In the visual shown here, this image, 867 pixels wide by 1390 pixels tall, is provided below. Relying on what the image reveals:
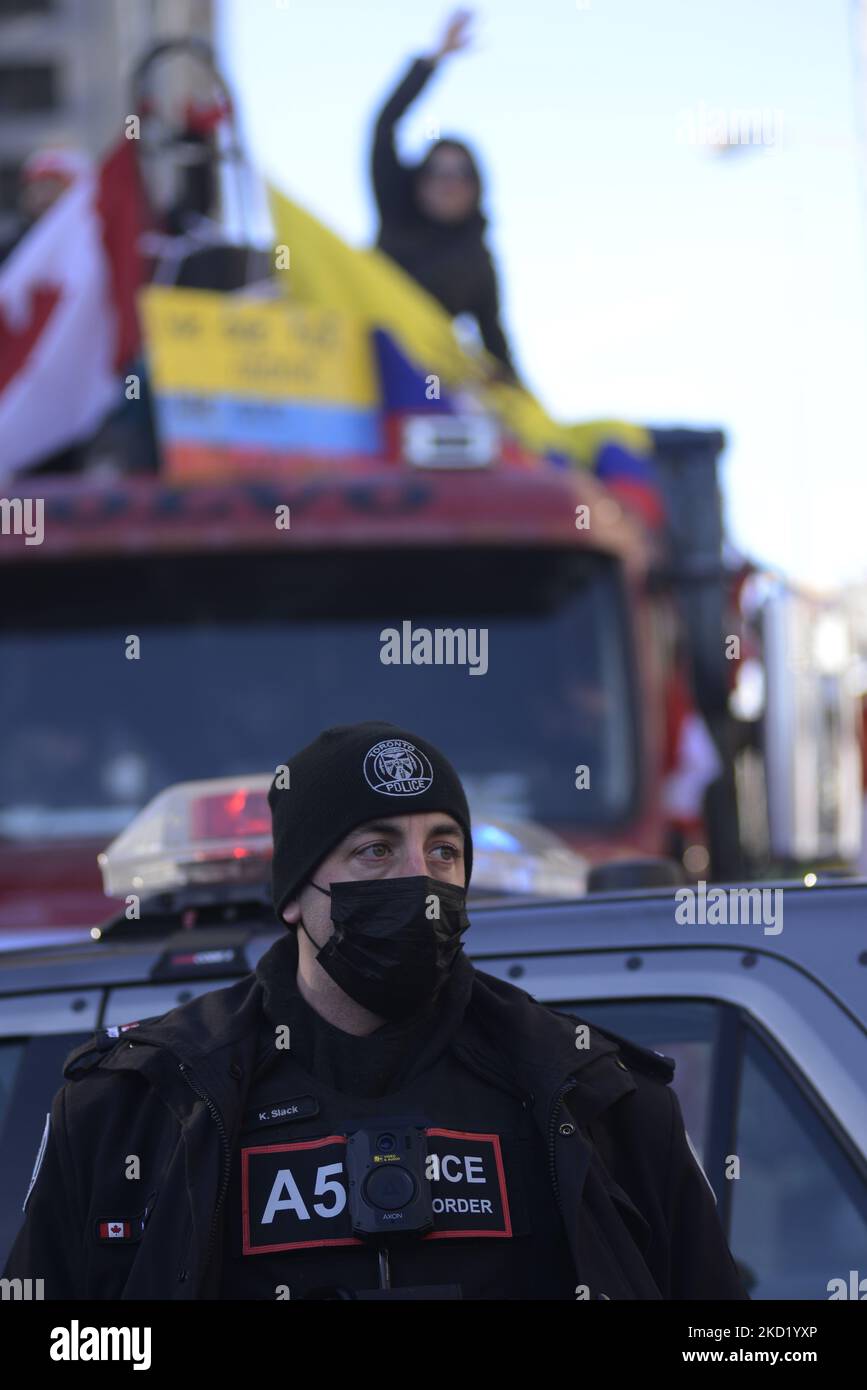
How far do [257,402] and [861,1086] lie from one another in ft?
14.7

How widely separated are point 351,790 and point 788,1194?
85cm

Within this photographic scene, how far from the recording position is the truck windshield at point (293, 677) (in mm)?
5527

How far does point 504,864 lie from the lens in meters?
3.61

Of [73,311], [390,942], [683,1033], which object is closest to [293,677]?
[73,311]

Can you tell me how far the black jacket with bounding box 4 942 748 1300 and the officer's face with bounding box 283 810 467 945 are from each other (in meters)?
0.15

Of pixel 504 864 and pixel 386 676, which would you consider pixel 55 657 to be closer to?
pixel 386 676

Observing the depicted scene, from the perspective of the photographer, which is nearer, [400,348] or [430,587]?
[430,587]

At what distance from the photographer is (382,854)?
230cm

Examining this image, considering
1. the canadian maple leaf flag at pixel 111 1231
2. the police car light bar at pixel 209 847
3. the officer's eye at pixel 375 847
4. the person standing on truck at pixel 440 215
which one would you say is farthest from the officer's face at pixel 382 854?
the person standing on truck at pixel 440 215

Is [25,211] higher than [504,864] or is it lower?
higher

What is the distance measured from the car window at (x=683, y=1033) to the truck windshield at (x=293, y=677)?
286 cm

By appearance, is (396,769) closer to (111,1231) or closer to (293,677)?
(111,1231)

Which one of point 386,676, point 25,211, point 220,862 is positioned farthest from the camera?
point 25,211

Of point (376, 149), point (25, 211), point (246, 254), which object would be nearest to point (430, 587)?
point (246, 254)
